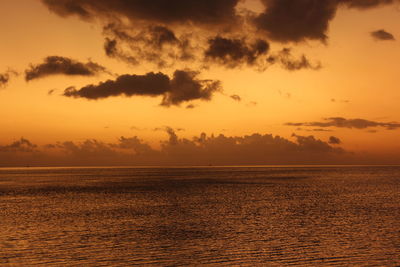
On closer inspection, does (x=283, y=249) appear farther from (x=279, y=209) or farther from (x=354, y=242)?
(x=279, y=209)

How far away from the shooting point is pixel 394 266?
2991 cm

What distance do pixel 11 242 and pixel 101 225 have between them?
41.3 feet

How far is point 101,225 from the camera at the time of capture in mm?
50125

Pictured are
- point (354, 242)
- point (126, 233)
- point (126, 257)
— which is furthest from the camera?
point (126, 233)

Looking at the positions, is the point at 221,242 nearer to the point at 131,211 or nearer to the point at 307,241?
the point at 307,241

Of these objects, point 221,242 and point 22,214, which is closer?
point 221,242

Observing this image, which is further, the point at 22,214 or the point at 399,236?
the point at 22,214

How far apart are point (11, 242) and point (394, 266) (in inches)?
1302

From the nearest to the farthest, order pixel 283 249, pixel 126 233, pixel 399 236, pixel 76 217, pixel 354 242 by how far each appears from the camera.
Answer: pixel 283 249 < pixel 354 242 < pixel 399 236 < pixel 126 233 < pixel 76 217

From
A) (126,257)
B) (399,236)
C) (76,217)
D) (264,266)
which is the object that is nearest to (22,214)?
(76,217)

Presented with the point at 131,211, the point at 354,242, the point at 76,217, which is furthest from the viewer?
the point at 131,211

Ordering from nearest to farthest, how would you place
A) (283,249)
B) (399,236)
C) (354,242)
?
(283,249) < (354,242) < (399,236)

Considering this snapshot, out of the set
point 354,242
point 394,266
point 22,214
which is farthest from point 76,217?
point 394,266

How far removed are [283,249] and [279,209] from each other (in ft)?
103
